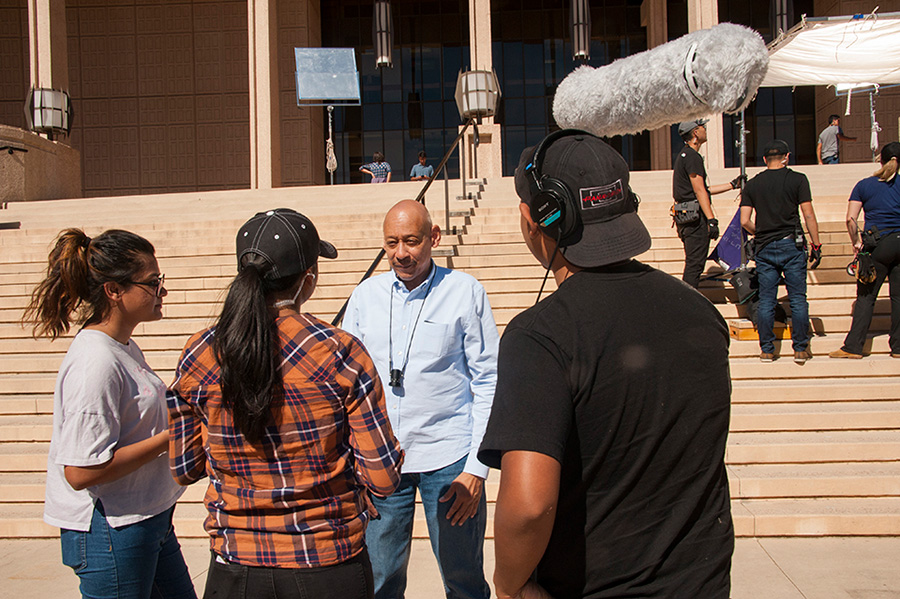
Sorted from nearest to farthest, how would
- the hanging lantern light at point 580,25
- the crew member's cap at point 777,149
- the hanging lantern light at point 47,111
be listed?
the crew member's cap at point 777,149 → the hanging lantern light at point 47,111 → the hanging lantern light at point 580,25

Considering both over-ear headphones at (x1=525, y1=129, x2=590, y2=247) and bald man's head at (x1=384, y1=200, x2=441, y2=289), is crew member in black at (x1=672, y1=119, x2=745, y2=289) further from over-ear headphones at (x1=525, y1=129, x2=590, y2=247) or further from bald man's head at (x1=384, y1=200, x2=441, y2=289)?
over-ear headphones at (x1=525, y1=129, x2=590, y2=247)

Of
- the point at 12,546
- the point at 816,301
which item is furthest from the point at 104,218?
the point at 816,301

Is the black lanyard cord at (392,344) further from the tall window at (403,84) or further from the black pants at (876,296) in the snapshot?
the tall window at (403,84)

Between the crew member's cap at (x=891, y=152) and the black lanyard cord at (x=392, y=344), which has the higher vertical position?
the crew member's cap at (x=891, y=152)

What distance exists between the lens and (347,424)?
1.67 m

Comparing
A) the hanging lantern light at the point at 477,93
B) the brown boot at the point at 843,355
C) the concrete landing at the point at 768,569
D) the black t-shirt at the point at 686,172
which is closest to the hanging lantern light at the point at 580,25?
the hanging lantern light at the point at 477,93

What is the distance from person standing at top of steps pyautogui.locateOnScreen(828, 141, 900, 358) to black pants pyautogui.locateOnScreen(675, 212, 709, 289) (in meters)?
1.26

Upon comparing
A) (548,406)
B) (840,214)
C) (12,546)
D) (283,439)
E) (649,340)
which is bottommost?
(12,546)

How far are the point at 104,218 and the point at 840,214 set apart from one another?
35.6 ft

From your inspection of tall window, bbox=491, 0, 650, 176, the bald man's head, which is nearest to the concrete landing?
the bald man's head

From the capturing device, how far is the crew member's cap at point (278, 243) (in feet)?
5.42

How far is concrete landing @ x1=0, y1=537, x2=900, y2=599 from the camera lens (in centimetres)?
331

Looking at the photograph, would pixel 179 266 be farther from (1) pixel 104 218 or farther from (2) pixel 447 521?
(2) pixel 447 521

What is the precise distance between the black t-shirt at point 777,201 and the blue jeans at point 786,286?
10 cm
